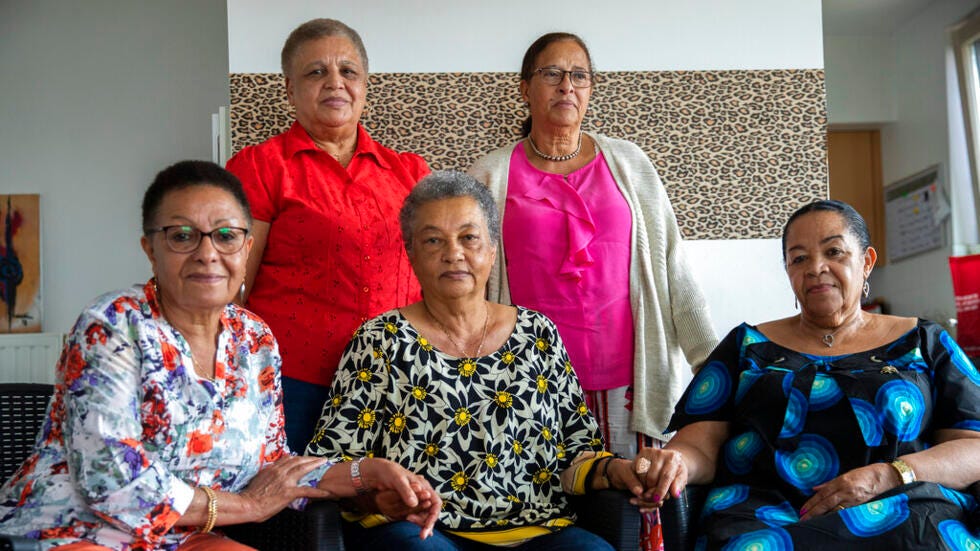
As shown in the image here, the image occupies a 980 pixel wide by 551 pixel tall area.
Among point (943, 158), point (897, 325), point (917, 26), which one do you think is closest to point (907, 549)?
point (897, 325)

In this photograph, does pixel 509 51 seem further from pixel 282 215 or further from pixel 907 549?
pixel 907 549

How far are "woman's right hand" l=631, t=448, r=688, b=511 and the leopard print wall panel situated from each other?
6.21 feet

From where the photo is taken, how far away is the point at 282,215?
8.82ft

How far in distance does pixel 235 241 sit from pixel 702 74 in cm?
243

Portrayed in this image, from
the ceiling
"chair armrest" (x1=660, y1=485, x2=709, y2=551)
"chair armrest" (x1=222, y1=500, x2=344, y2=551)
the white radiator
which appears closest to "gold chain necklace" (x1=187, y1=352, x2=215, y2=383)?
"chair armrest" (x1=222, y1=500, x2=344, y2=551)

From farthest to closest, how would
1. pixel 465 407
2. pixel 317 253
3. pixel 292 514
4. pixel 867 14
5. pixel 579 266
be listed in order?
pixel 867 14 < pixel 579 266 < pixel 317 253 < pixel 465 407 < pixel 292 514

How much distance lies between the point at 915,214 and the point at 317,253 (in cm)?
603

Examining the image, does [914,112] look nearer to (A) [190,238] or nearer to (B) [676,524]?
(B) [676,524]

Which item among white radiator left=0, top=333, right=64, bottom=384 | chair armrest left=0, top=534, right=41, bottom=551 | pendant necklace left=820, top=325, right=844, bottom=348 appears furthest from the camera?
white radiator left=0, top=333, right=64, bottom=384

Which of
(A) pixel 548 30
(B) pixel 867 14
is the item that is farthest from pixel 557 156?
(B) pixel 867 14

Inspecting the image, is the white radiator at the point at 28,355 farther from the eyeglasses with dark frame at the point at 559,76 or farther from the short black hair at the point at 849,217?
the short black hair at the point at 849,217

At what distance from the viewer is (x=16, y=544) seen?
62.4 inches

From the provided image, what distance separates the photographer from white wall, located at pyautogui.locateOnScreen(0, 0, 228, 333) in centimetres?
695

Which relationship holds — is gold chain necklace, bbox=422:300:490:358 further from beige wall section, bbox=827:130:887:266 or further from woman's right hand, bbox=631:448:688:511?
beige wall section, bbox=827:130:887:266
